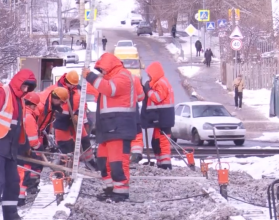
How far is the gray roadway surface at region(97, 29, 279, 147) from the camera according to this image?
3741 cm

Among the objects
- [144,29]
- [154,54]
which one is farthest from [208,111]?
[144,29]

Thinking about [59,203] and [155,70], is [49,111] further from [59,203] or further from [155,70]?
[59,203]

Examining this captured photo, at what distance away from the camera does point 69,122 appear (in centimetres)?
1235

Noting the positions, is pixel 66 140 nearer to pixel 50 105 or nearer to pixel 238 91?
pixel 50 105

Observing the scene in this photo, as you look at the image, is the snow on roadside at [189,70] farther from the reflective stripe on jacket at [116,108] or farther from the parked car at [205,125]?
the reflective stripe on jacket at [116,108]

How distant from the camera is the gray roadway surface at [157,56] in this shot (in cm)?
3741

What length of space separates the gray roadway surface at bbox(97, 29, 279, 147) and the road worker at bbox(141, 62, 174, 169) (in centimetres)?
899


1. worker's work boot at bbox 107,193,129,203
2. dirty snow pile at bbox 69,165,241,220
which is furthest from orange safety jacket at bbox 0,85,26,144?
worker's work boot at bbox 107,193,129,203

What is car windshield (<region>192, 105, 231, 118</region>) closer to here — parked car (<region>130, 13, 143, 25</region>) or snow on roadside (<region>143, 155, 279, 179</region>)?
snow on roadside (<region>143, 155, 279, 179</region>)

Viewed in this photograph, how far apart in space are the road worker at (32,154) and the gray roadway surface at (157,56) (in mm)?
11668

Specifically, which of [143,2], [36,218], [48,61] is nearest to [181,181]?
[36,218]

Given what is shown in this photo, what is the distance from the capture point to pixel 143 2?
80.0 m

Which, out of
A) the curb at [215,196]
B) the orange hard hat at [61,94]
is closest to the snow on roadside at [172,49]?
the orange hard hat at [61,94]

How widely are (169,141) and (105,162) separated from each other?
3.23 meters
